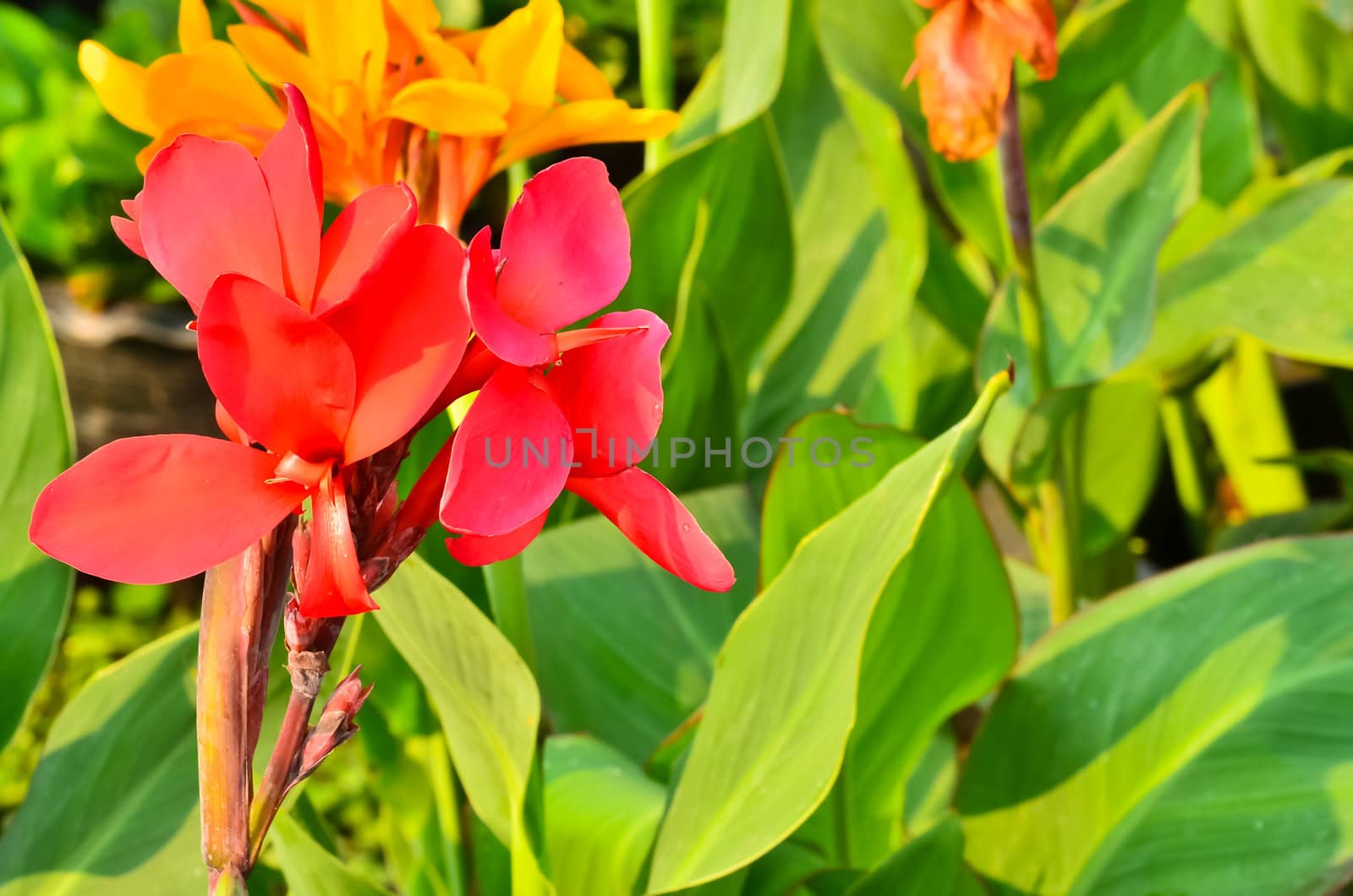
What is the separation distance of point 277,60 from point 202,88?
1.1 inches

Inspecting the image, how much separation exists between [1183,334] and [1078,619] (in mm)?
234

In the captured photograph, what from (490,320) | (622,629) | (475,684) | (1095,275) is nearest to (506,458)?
(490,320)

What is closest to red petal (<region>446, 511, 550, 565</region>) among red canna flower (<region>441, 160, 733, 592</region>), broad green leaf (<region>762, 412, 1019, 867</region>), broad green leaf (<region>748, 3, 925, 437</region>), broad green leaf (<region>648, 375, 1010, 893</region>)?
red canna flower (<region>441, 160, 733, 592</region>)

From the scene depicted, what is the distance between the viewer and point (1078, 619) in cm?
48

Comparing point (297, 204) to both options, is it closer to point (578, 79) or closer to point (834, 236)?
point (578, 79)

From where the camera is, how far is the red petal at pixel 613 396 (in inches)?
9.4

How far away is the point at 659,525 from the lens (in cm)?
25

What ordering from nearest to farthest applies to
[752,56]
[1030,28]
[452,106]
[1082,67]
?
1. [452,106]
2. [1030,28]
3. [752,56]
4. [1082,67]

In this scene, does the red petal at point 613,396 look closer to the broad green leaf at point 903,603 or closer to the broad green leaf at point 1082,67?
the broad green leaf at point 903,603

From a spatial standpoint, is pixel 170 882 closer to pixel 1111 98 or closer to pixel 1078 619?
pixel 1078 619

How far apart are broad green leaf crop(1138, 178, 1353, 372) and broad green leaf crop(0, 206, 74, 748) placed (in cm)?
→ 56

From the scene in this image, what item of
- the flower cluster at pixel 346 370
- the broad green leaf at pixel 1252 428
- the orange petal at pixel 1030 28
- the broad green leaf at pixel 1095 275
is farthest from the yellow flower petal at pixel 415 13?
the broad green leaf at pixel 1252 428

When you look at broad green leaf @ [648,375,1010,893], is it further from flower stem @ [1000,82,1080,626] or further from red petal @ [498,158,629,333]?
flower stem @ [1000,82,1080,626]

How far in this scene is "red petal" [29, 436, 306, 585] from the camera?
0.20m
